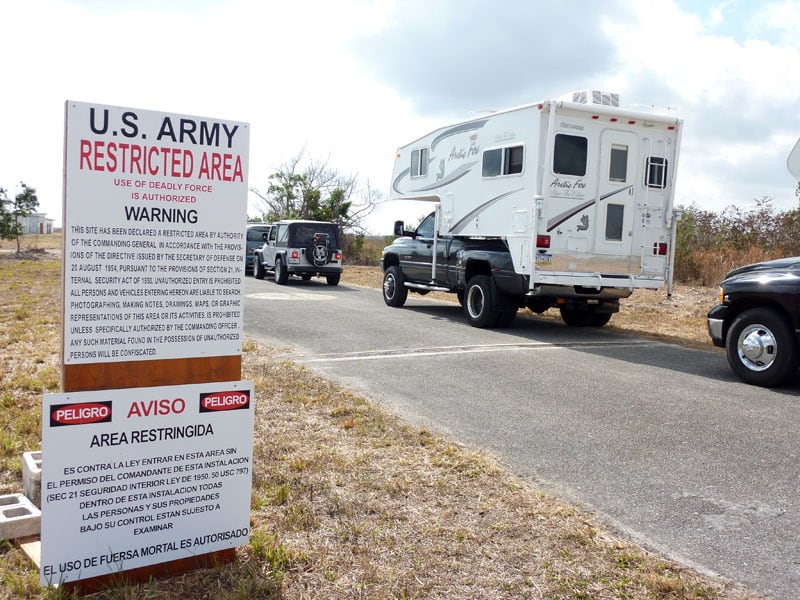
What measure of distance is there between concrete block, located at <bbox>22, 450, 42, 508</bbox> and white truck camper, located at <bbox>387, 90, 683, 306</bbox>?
7481mm

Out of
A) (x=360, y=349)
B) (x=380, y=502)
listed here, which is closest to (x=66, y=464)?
(x=380, y=502)

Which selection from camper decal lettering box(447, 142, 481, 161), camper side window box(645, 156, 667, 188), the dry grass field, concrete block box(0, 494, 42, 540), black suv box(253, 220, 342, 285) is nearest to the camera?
the dry grass field

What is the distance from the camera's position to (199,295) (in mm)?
3127

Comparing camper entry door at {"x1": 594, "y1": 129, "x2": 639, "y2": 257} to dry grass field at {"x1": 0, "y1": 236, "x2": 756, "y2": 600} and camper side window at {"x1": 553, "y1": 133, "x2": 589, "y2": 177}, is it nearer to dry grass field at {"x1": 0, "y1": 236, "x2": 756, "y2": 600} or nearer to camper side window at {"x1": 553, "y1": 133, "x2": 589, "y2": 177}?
camper side window at {"x1": 553, "y1": 133, "x2": 589, "y2": 177}

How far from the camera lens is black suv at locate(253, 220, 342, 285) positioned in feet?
67.7

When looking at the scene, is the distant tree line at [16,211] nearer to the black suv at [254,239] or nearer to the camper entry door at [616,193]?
the black suv at [254,239]

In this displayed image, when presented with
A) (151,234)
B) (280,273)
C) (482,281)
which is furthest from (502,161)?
(280,273)

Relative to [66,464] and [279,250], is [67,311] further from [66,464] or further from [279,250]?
[279,250]

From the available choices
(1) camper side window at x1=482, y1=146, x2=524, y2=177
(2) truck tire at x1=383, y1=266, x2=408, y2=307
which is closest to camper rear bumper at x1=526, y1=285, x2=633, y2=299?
(1) camper side window at x1=482, y1=146, x2=524, y2=177

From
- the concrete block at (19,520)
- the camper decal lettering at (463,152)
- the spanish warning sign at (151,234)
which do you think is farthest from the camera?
the camper decal lettering at (463,152)

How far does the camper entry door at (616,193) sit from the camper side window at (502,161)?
119 cm

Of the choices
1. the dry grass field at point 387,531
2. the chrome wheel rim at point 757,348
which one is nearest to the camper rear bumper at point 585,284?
the chrome wheel rim at point 757,348

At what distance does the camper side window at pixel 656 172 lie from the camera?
10.9m

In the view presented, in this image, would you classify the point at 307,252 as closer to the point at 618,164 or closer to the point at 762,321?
the point at 618,164
